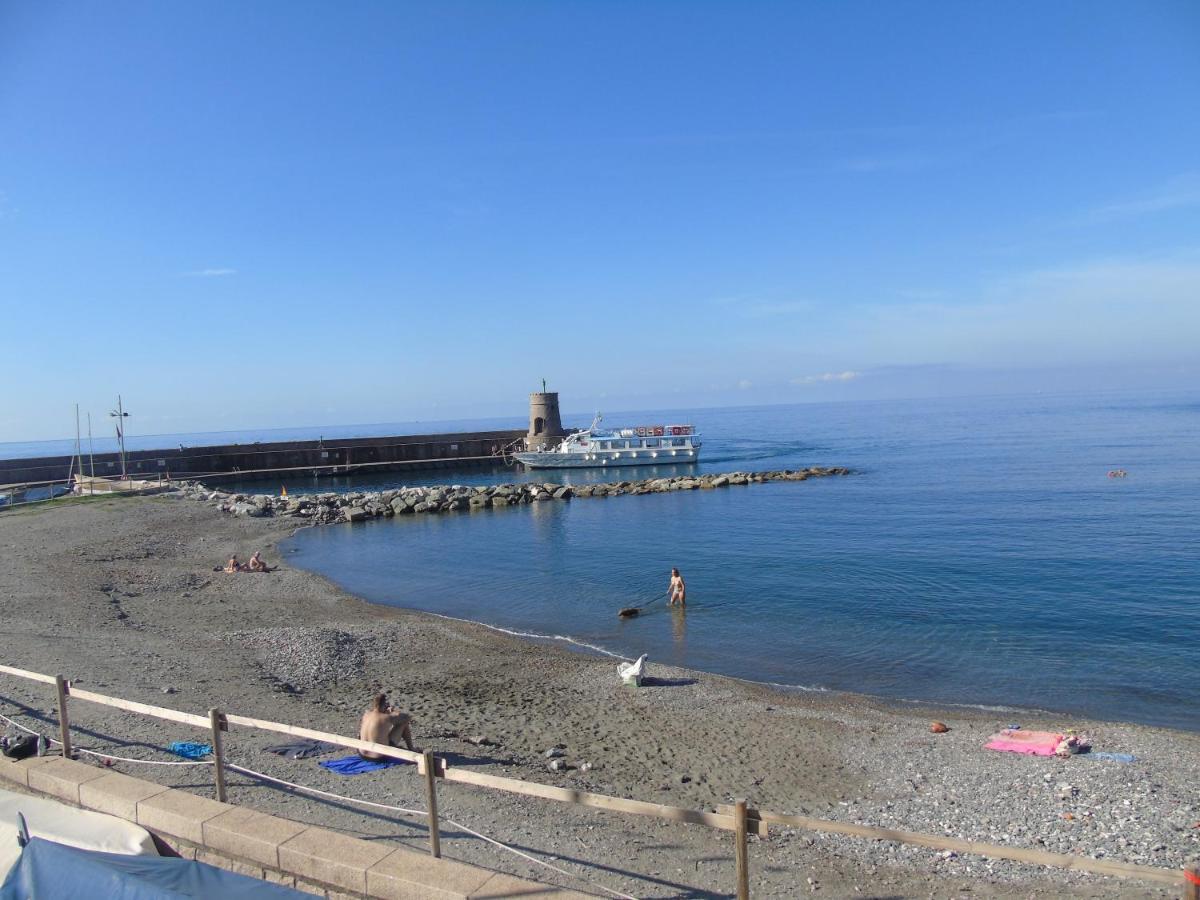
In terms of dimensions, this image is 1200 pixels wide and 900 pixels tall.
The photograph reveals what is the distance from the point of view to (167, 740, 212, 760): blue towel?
991 centimetres

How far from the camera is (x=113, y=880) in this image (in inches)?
185

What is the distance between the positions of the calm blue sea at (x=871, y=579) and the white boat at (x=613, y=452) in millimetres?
23355

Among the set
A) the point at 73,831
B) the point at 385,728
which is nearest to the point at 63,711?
the point at 73,831

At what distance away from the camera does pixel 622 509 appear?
55344mm

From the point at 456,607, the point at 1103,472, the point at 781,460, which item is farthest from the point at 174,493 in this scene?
the point at 1103,472

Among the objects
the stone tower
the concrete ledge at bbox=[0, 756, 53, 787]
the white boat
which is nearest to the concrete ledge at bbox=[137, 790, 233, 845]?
the concrete ledge at bbox=[0, 756, 53, 787]

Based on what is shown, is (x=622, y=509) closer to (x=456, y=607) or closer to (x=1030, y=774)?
(x=456, y=607)

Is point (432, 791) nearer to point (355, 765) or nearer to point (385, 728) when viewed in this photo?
point (355, 765)

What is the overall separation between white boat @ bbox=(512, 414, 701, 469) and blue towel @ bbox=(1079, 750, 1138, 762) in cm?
7145

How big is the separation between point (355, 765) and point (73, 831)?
4636 mm

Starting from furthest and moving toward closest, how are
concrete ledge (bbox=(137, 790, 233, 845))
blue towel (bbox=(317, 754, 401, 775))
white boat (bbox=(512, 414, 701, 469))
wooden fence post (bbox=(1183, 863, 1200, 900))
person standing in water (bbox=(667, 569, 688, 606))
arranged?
white boat (bbox=(512, 414, 701, 469)) → person standing in water (bbox=(667, 569, 688, 606)) → blue towel (bbox=(317, 754, 401, 775)) → concrete ledge (bbox=(137, 790, 233, 845)) → wooden fence post (bbox=(1183, 863, 1200, 900))

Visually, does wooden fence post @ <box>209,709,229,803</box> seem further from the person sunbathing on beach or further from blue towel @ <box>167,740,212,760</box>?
the person sunbathing on beach

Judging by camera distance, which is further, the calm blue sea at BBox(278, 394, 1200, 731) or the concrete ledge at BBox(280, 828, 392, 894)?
the calm blue sea at BBox(278, 394, 1200, 731)

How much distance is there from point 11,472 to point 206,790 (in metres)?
79.3
